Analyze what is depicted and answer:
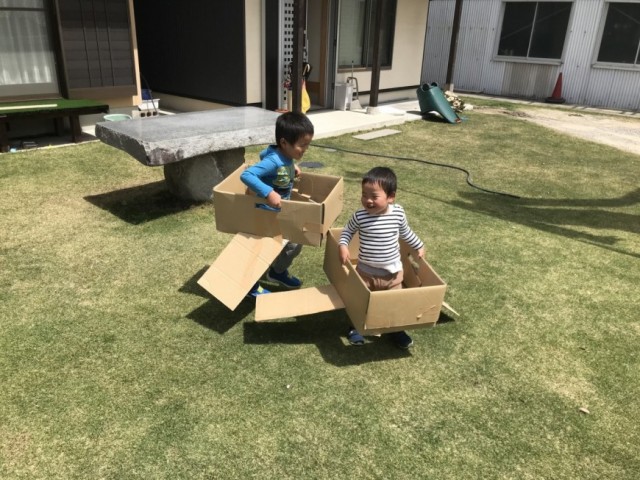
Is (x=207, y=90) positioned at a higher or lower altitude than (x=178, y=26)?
lower

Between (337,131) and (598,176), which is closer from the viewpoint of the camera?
(598,176)

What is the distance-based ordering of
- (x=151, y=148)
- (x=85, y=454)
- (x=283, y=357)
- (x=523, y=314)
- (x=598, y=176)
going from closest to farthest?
1. (x=85, y=454)
2. (x=283, y=357)
3. (x=523, y=314)
4. (x=151, y=148)
5. (x=598, y=176)

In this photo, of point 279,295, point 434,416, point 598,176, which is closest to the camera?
point 434,416

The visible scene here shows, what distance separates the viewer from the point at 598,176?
7.73m

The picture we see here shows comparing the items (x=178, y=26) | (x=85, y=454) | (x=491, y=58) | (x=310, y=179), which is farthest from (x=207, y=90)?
(x=491, y=58)

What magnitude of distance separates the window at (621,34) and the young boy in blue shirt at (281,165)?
1606cm

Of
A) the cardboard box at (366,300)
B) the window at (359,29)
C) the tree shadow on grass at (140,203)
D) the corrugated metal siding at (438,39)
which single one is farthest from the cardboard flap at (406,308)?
the corrugated metal siding at (438,39)

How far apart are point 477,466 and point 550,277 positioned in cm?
246

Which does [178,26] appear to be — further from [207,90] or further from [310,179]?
[310,179]

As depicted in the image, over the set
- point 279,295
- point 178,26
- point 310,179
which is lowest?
point 279,295

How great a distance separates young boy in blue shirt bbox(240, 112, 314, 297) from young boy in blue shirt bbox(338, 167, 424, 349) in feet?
1.77

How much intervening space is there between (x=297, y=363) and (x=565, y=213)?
4415mm

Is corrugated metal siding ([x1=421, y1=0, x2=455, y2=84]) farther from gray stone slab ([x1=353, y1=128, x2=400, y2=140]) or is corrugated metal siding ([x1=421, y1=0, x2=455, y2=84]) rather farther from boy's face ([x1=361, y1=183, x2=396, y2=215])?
boy's face ([x1=361, y1=183, x2=396, y2=215])

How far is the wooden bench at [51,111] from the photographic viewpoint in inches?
280
